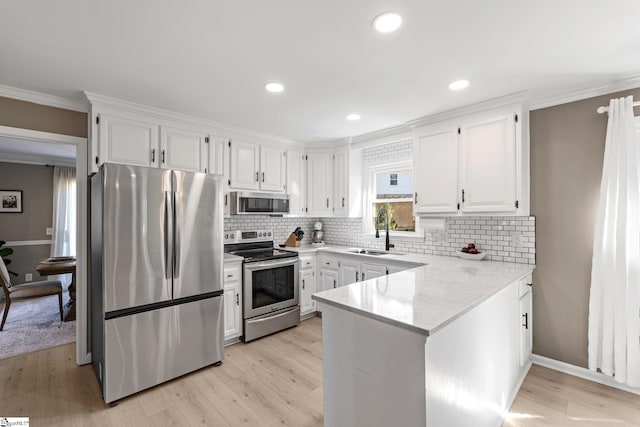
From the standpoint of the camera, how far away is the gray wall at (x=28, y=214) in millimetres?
5129

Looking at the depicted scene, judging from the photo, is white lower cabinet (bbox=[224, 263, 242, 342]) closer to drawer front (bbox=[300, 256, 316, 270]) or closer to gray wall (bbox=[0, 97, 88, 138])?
drawer front (bbox=[300, 256, 316, 270])

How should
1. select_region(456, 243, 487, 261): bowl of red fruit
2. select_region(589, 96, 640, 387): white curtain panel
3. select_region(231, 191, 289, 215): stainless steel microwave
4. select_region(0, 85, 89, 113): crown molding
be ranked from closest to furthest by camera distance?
select_region(589, 96, 640, 387): white curtain panel → select_region(0, 85, 89, 113): crown molding → select_region(456, 243, 487, 261): bowl of red fruit → select_region(231, 191, 289, 215): stainless steel microwave

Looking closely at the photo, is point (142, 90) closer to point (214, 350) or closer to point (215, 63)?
point (215, 63)

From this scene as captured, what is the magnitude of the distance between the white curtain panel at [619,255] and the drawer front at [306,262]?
2825 mm

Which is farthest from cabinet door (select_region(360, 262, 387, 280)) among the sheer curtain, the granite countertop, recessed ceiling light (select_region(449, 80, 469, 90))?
the sheer curtain

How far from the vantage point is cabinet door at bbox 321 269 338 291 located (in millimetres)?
3811

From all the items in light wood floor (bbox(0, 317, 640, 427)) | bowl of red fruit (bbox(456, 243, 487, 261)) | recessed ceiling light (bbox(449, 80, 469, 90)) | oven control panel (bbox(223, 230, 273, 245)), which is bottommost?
light wood floor (bbox(0, 317, 640, 427))

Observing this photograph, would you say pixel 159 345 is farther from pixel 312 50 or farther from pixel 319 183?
pixel 319 183

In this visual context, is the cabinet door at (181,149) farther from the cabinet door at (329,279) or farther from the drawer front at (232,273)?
the cabinet door at (329,279)

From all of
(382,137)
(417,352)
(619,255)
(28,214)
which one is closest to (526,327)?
(619,255)

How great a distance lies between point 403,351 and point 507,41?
1.87m

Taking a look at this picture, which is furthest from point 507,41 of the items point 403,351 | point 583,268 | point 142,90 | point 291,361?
point 291,361

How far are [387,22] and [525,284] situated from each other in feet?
7.84

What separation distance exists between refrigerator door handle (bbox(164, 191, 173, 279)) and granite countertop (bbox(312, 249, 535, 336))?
4.88 feet
